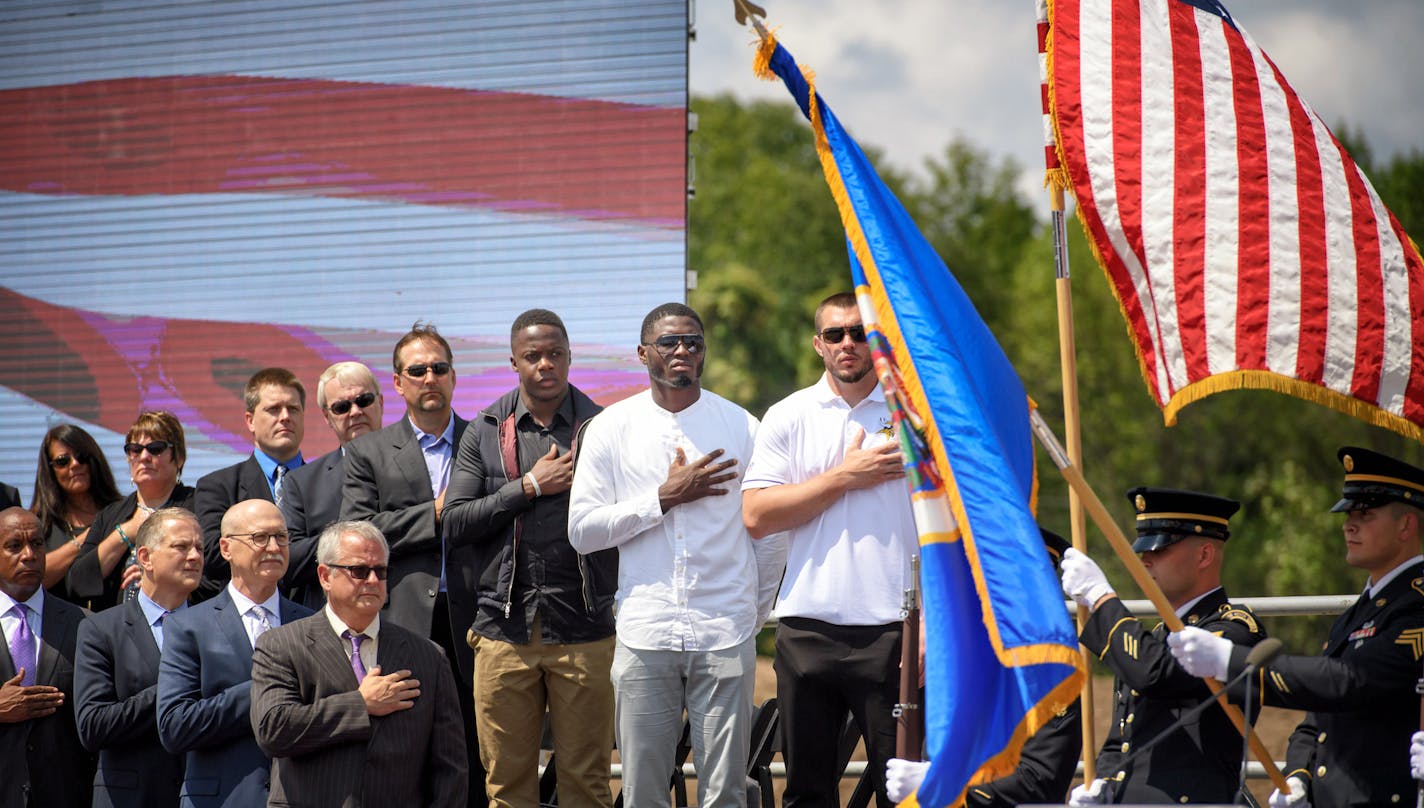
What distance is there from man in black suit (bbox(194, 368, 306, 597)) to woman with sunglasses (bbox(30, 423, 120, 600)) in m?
0.66

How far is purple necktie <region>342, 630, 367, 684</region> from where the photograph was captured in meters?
5.46

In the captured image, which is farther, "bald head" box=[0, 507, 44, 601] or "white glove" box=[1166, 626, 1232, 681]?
"bald head" box=[0, 507, 44, 601]

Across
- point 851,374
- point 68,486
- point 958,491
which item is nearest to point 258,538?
point 68,486

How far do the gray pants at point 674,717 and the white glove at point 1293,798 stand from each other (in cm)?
181

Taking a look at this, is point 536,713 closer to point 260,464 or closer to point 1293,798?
point 260,464

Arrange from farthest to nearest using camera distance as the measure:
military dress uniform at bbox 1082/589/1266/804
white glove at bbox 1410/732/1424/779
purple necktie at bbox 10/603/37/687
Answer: purple necktie at bbox 10/603/37/687
military dress uniform at bbox 1082/589/1266/804
white glove at bbox 1410/732/1424/779

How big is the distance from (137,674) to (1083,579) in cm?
352

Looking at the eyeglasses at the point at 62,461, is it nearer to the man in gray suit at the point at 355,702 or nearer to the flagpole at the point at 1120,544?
the man in gray suit at the point at 355,702

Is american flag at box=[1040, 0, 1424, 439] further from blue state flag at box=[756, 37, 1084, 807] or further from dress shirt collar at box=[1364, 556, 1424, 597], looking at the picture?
blue state flag at box=[756, 37, 1084, 807]

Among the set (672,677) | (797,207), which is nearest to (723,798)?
(672,677)

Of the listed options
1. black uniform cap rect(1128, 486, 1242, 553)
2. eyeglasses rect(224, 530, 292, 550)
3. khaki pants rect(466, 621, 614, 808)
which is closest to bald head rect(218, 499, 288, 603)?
eyeglasses rect(224, 530, 292, 550)

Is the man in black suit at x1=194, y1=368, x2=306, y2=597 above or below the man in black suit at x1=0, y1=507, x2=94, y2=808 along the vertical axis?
above

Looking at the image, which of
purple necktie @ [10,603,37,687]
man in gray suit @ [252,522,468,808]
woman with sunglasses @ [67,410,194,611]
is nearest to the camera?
man in gray suit @ [252,522,468,808]

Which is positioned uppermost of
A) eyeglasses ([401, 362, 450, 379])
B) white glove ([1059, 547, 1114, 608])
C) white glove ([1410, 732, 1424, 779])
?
eyeglasses ([401, 362, 450, 379])
